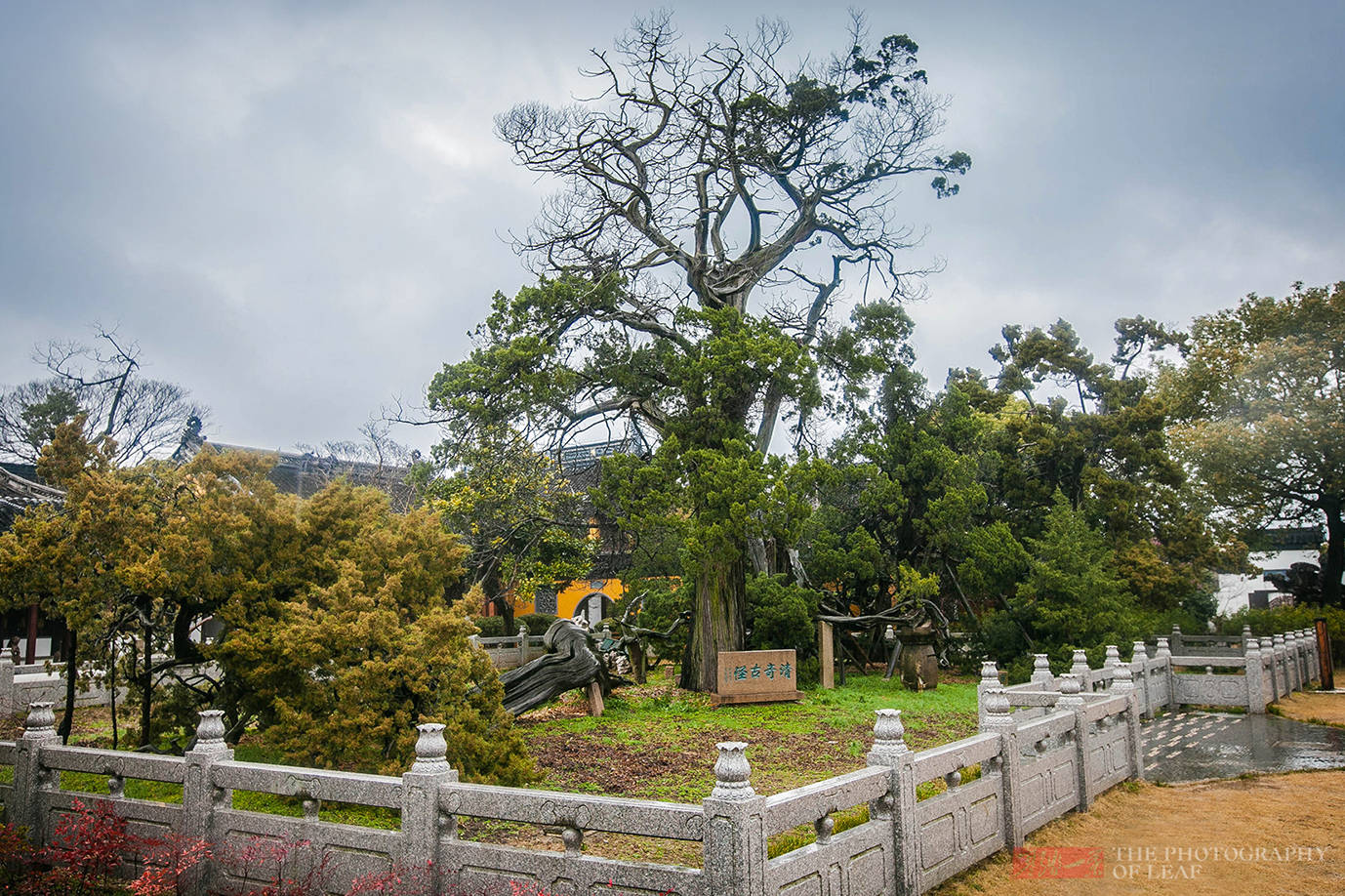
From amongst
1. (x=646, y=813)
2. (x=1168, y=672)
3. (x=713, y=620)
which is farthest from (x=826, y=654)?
(x=646, y=813)

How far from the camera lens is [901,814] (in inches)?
218

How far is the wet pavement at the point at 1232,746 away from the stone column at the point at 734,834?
7.50m

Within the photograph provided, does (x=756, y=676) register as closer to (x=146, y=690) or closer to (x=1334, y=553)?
(x=146, y=690)

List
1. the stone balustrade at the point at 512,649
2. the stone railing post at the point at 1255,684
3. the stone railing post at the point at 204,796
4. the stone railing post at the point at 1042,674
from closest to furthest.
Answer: the stone railing post at the point at 204,796
the stone railing post at the point at 1042,674
the stone railing post at the point at 1255,684
the stone balustrade at the point at 512,649

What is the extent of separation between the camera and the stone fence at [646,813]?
14.5ft

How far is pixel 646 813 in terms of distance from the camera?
14.8ft

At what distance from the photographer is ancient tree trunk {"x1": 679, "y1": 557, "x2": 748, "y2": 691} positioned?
1530 centimetres

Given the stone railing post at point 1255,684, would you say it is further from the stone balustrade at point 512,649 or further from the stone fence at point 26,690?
the stone fence at point 26,690

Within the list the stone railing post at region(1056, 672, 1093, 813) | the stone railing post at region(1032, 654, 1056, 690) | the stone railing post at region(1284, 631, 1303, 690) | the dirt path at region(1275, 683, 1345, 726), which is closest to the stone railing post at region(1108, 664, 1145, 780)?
the stone railing post at region(1032, 654, 1056, 690)

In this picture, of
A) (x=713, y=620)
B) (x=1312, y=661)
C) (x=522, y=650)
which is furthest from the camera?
(x=522, y=650)

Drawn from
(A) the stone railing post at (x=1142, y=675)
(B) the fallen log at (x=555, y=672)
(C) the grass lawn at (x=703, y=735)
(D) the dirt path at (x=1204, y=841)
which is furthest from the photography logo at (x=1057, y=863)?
(A) the stone railing post at (x=1142, y=675)

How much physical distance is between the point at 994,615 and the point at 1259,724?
551 centimetres

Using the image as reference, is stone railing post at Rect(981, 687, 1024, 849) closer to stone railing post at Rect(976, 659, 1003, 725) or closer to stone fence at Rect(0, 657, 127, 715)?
stone railing post at Rect(976, 659, 1003, 725)

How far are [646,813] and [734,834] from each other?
1.72 feet
